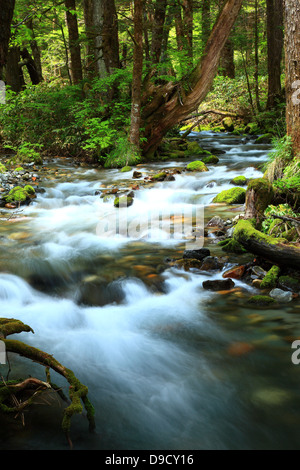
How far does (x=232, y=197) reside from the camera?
26.2 ft

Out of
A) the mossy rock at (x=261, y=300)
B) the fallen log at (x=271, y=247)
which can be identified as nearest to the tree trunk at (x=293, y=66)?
the fallen log at (x=271, y=247)

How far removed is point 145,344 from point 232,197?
16.8 ft

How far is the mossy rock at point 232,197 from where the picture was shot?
7.88m

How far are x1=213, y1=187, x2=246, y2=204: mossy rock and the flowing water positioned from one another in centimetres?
98

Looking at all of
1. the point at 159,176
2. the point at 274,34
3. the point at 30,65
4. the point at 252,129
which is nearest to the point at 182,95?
the point at 159,176

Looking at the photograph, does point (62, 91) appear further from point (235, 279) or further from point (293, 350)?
point (293, 350)

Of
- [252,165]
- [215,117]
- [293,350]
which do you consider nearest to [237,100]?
[215,117]

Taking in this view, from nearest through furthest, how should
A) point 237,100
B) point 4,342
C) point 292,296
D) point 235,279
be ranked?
point 4,342 < point 292,296 < point 235,279 < point 237,100

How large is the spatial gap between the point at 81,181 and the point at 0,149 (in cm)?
508

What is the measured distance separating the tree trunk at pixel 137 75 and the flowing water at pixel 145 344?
5.32 metres

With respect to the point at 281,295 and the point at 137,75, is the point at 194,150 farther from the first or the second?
the point at 281,295

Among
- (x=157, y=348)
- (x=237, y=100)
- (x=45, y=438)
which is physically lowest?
(x=157, y=348)

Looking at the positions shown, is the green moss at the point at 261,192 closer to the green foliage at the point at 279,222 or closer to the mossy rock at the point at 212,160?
the green foliage at the point at 279,222

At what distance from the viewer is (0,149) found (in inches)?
539
